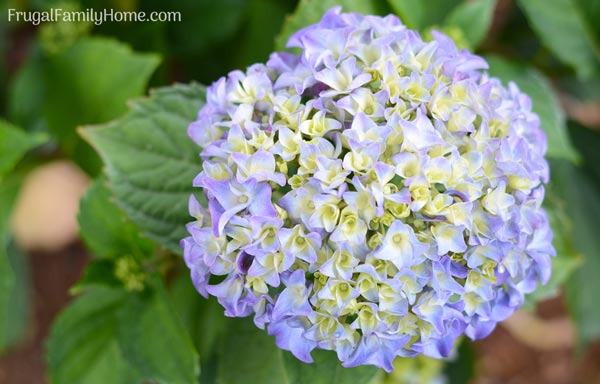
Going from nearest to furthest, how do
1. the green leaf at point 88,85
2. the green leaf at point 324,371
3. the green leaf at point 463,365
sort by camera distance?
the green leaf at point 324,371
the green leaf at point 88,85
the green leaf at point 463,365

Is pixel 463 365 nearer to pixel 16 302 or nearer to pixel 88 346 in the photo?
pixel 88 346

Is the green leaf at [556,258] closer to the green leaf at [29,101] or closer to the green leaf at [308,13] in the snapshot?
the green leaf at [308,13]

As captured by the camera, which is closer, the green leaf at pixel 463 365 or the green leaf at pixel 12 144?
the green leaf at pixel 12 144

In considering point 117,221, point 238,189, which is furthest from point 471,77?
point 117,221

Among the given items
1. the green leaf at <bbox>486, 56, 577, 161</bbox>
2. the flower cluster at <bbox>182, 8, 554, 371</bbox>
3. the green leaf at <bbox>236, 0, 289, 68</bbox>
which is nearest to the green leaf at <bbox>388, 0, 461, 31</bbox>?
the green leaf at <bbox>486, 56, 577, 161</bbox>

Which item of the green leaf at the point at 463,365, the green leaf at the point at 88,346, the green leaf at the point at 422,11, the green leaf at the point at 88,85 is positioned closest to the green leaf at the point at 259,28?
the green leaf at the point at 88,85

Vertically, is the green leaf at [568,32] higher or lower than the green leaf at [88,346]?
higher

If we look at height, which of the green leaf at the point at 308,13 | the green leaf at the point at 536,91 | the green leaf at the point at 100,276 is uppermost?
the green leaf at the point at 308,13
